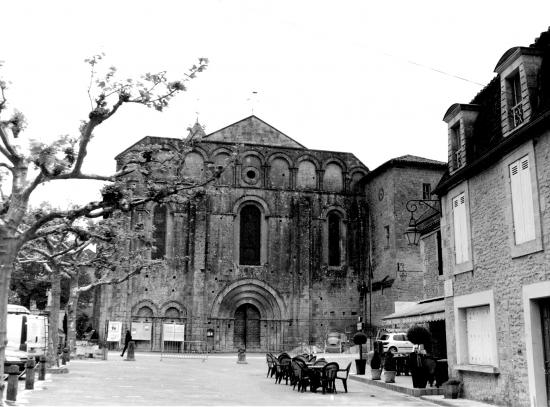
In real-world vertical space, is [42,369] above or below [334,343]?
below

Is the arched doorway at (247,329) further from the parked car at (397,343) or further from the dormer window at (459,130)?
the dormer window at (459,130)

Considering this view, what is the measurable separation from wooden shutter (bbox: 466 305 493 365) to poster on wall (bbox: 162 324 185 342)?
2333 cm

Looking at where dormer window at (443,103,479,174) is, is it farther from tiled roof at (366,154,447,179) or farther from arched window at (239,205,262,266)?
arched window at (239,205,262,266)

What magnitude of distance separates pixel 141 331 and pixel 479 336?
2521cm

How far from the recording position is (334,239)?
3953 centimetres

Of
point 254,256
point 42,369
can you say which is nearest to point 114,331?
point 254,256

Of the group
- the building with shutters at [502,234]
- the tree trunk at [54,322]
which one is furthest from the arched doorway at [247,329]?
the building with shutters at [502,234]

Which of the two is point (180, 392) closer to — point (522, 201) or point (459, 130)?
point (522, 201)

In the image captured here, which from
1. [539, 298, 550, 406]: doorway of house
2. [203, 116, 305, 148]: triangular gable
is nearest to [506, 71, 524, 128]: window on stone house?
[539, 298, 550, 406]: doorway of house

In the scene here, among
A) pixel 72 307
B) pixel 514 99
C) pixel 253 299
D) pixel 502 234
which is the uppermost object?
pixel 514 99

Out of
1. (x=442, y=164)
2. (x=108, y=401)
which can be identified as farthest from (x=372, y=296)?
(x=108, y=401)

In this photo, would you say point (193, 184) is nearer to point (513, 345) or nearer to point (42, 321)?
point (513, 345)

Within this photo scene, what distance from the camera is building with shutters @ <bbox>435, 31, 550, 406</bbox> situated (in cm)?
1101

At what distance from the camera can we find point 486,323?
13.2 metres
